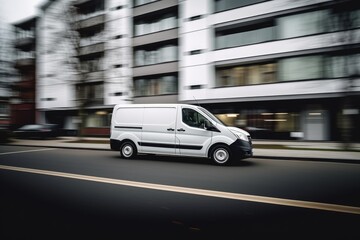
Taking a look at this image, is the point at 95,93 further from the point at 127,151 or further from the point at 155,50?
the point at 127,151

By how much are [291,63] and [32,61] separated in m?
31.3

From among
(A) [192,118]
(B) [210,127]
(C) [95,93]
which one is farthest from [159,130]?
(C) [95,93]

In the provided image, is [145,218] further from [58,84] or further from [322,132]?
[58,84]

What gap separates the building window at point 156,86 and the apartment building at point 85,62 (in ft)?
4.16

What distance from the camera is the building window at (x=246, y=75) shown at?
746 inches

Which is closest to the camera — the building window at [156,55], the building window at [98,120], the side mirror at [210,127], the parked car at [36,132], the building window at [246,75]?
the side mirror at [210,127]

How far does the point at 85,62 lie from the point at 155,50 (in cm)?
766

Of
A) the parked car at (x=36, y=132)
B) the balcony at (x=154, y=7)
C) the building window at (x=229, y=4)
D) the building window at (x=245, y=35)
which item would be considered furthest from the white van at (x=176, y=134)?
the balcony at (x=154, y=7)

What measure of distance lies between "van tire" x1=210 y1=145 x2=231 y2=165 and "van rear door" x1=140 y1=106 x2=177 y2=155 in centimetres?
145

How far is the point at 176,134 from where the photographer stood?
27.1 ft

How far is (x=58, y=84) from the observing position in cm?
2955

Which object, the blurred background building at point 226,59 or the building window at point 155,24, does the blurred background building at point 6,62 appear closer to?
the blurred background building at point 226,59

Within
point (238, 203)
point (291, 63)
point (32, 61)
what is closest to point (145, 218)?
point (238, 203)

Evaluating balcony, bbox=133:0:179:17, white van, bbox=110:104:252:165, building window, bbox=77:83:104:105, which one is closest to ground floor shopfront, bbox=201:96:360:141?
balcony, bbox=133:0:179:17
